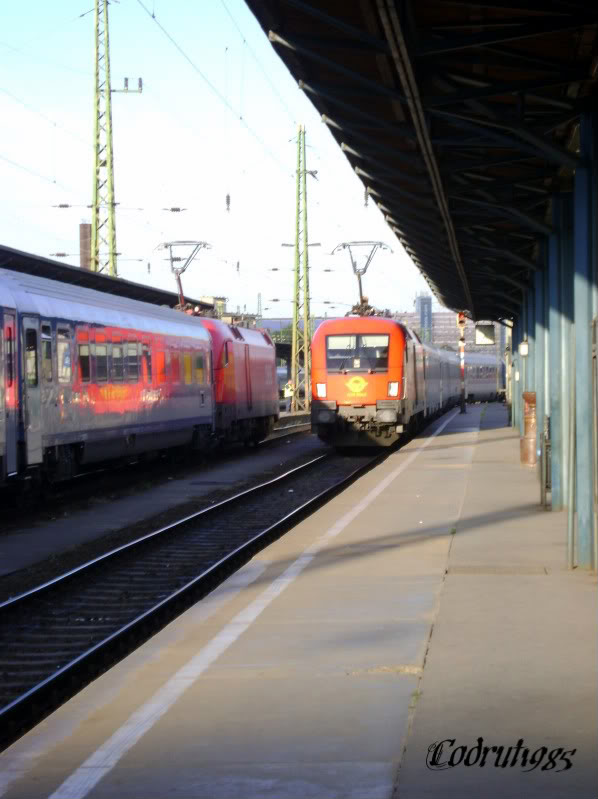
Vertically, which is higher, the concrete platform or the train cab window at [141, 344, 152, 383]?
the train cab window at [141, 344, 152, 383]

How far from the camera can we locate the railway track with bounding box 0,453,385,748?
7734 mm

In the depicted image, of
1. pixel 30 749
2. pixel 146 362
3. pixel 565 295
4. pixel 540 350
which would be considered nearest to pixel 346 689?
pixel 30 749

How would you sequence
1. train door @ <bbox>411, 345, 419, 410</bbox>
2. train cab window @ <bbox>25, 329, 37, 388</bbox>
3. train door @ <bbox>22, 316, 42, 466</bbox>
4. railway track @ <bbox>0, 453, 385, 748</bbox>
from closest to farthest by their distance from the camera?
railway track @ <bbox>0, 453, 385, 748</bbox>, train door @ <bbox>22, 316, 42, 466</bbox>, train cab window @ <bbox>25, 329, 37, 388</bbox>, train door @ <bbox>411, 345, 419, 410</bbox>

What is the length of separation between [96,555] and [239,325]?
1979 cm

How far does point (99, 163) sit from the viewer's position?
3362 centimetres

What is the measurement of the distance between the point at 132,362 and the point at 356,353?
785 cm

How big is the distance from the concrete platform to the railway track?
2.26ft

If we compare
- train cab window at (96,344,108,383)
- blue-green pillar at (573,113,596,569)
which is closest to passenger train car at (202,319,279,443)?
train cab window at (96,344,108,383)

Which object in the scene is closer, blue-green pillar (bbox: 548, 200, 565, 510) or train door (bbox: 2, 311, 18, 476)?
blue-green pillar (bbox: 548, 200, 565, 510)

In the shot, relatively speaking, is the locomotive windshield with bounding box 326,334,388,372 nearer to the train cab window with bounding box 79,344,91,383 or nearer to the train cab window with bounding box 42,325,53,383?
the train cab window with bounding box 79,344,91,383

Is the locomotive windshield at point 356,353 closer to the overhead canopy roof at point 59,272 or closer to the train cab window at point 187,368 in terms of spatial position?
the train cab window at point 187,368

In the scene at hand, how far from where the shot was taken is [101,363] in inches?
762

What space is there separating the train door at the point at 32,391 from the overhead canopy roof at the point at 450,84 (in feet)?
15.9

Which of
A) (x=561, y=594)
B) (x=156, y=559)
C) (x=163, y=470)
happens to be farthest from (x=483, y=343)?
(x=561, y=594)
